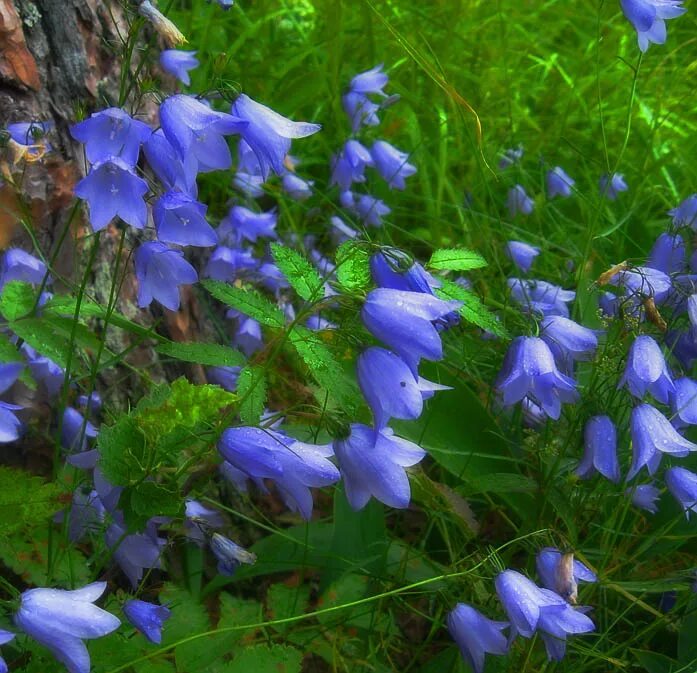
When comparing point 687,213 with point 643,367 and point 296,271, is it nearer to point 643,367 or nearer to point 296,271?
point 643,367

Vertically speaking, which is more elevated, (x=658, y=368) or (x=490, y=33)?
(x=490, y=33)

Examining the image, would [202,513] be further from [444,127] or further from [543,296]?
[444,127]

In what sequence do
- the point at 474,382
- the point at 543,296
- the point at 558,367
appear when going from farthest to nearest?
the point at 474,382 → the point at 543,296 → the point at 558,367

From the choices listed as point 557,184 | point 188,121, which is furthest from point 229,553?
point 557,184

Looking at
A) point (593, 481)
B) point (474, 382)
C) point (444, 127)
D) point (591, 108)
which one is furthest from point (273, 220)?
point (591, 108)

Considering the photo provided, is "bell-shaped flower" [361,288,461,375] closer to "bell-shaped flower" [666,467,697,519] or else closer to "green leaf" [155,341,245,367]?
"green leaf" [155,341,245,367]

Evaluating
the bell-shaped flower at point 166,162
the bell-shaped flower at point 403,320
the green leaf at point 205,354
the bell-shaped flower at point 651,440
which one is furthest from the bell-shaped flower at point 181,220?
the bell-shaped flower at point 651,440
